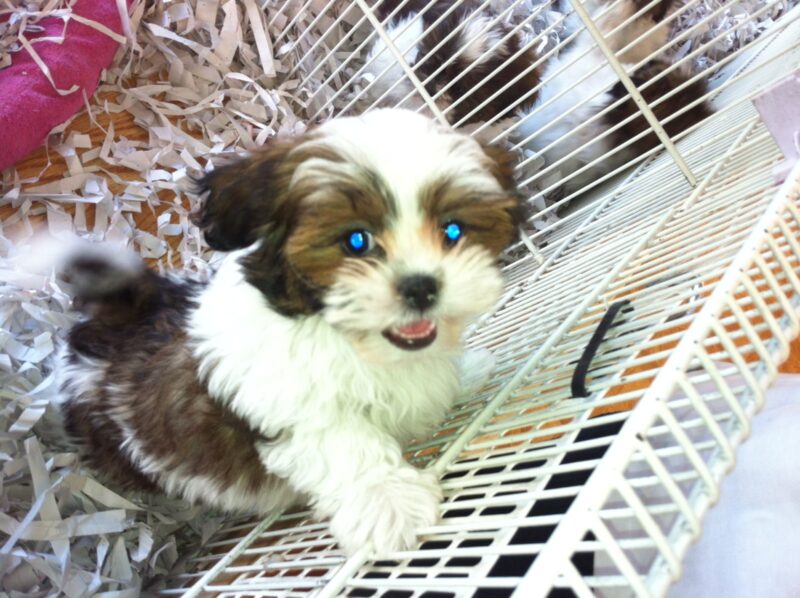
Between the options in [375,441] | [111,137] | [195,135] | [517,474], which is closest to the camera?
[517,474]

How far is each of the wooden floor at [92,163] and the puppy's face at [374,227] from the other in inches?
46.4

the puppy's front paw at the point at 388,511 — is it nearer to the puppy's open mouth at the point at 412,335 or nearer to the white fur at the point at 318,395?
the white fur at the point at 318,395

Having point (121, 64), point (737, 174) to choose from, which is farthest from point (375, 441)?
point (121, 64)

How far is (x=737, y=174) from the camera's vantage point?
1.34 m

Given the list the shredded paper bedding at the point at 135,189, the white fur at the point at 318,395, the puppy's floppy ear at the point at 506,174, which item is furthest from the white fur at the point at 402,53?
the white fur at the point at 318,395

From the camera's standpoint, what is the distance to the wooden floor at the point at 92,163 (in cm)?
202

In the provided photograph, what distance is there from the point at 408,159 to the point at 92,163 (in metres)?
1.58

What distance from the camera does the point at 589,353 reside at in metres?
1.03

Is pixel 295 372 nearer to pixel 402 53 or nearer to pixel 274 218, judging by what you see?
pixel 274 218

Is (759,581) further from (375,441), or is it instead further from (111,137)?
(111,137)

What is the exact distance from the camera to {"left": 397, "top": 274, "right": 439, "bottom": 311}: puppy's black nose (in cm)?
94

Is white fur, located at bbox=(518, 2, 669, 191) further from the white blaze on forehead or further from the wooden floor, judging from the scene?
the wooden floor

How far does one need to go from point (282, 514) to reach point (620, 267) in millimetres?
936

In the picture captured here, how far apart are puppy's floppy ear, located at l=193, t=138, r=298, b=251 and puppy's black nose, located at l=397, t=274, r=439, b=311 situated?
0.25m
